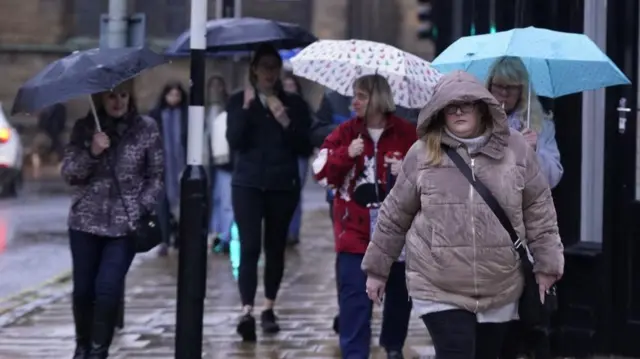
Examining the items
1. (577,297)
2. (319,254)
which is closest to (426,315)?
(577,297)

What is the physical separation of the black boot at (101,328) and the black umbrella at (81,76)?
3.72 feet

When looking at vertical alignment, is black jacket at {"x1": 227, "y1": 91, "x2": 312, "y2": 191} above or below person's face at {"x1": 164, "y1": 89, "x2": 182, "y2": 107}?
below

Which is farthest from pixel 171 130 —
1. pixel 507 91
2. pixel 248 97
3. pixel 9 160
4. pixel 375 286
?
pixel 375 286

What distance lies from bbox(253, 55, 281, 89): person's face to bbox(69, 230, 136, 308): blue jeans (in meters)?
1.77

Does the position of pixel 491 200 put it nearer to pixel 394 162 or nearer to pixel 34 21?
pixel 394 162

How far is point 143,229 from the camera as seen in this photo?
7.13 meters

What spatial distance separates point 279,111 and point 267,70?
0.29 m

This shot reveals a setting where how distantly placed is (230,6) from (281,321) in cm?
596

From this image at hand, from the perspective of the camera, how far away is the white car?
1903cm

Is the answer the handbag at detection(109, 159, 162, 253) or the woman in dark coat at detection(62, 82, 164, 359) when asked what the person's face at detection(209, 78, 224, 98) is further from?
the handbag at detection(109, 159, 162, 253)

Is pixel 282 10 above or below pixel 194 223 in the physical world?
above

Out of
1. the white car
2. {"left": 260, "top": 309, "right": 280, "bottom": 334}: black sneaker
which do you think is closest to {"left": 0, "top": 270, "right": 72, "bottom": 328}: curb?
{"left": 260, "top": 309, "right": 280, "bottom": 334}: black sneaker

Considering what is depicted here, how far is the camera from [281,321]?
9133mm

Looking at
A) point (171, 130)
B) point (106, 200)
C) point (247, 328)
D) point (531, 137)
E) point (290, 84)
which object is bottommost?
point (247, 328)
